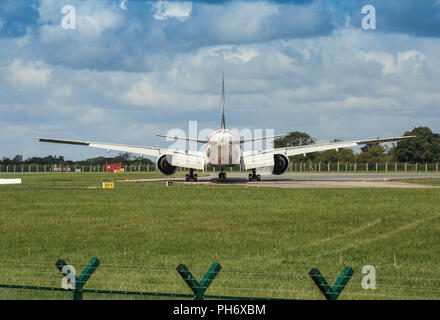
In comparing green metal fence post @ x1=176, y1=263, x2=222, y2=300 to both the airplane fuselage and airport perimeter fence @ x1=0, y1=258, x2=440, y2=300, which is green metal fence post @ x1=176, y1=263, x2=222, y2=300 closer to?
airport perimeter fence @ x1=0, y1=258, x2=440, y2=300

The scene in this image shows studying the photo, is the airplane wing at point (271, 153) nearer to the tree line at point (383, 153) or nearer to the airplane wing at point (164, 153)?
the airplane wing at point (164, 153)

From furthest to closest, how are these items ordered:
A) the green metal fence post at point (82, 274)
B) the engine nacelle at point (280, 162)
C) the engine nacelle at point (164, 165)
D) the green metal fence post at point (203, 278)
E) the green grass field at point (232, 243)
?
the engine nacelle at point (280, 162) < the engine nacelle at point (164, 165) < the green grass field at point (232, 243) < the green metal fence post at point (82, 274) < the green metal fence post at point (203, 278)

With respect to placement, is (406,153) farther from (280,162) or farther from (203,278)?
(203,278)

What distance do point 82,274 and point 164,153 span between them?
47985 mm

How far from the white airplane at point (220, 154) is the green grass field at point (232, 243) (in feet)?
60.8

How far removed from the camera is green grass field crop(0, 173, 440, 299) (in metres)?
13.1

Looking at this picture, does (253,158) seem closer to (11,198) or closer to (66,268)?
(11,198)

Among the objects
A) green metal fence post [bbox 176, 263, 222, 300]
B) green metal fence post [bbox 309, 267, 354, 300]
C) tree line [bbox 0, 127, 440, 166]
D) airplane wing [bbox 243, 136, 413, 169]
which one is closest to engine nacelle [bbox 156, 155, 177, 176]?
airplane wing [bbox 243, 136, 413, 169]

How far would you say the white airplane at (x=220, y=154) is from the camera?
2058 inches

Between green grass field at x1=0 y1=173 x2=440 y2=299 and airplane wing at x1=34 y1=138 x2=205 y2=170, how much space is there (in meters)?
20.9

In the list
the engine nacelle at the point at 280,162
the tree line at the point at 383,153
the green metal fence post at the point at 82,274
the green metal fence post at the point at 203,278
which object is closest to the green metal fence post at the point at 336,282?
the green metal fence post at the point at 203,278

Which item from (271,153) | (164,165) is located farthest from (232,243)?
(271,153)
